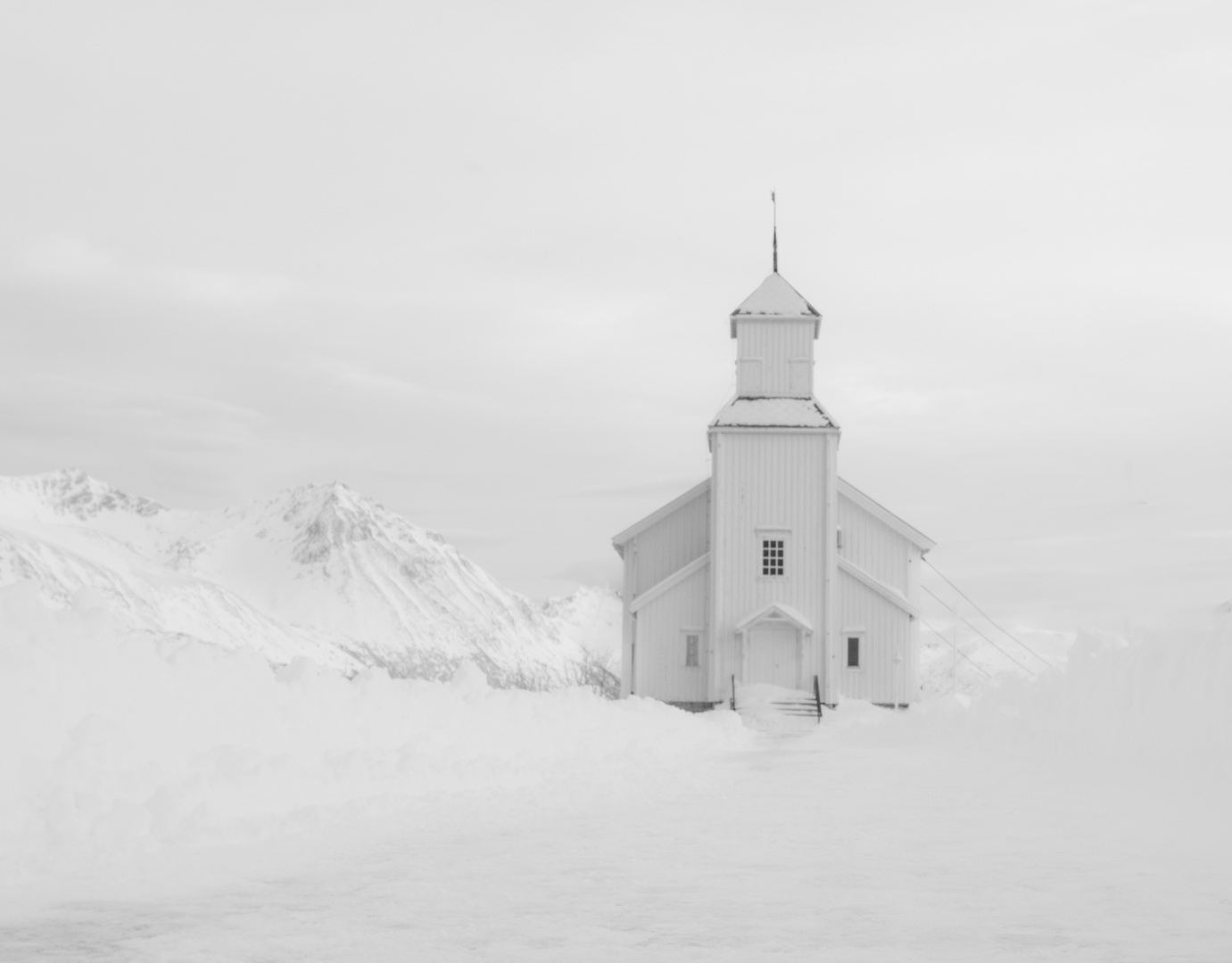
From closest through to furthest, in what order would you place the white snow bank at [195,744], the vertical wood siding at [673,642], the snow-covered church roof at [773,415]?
the white snow bank at [195,744] → the snow-covered church roof at [773,415] → the vertical wood siding at [673,642]

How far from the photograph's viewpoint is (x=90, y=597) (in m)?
15.0

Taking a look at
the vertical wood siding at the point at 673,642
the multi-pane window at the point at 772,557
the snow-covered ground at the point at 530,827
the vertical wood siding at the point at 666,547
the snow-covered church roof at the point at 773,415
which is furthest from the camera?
the vertical wood siding at the point at 666,547

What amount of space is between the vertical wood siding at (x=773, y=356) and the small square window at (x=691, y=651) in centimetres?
725

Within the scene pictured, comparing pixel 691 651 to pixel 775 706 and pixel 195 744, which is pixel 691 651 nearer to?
pixel 775 706

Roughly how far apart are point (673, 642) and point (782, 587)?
3.57 meters

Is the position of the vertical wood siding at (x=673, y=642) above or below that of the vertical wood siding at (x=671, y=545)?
below

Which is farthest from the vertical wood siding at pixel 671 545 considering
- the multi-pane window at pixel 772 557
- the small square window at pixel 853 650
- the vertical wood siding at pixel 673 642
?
the small square window at pixel 853 650

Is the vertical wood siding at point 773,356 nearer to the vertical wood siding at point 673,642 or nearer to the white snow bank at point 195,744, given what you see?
the vertical wood siding at point 673,642

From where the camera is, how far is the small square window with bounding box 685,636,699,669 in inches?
1495

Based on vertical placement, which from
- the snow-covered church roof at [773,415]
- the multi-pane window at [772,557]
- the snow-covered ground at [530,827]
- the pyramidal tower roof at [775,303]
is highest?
the pyramidal tower roof at [775,303]

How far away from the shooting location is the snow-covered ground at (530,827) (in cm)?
701

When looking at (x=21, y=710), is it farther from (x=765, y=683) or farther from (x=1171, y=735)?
(x=765, y=683)

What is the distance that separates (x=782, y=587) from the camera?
37.2 metres

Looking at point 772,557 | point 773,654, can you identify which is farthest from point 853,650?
point 772,557
